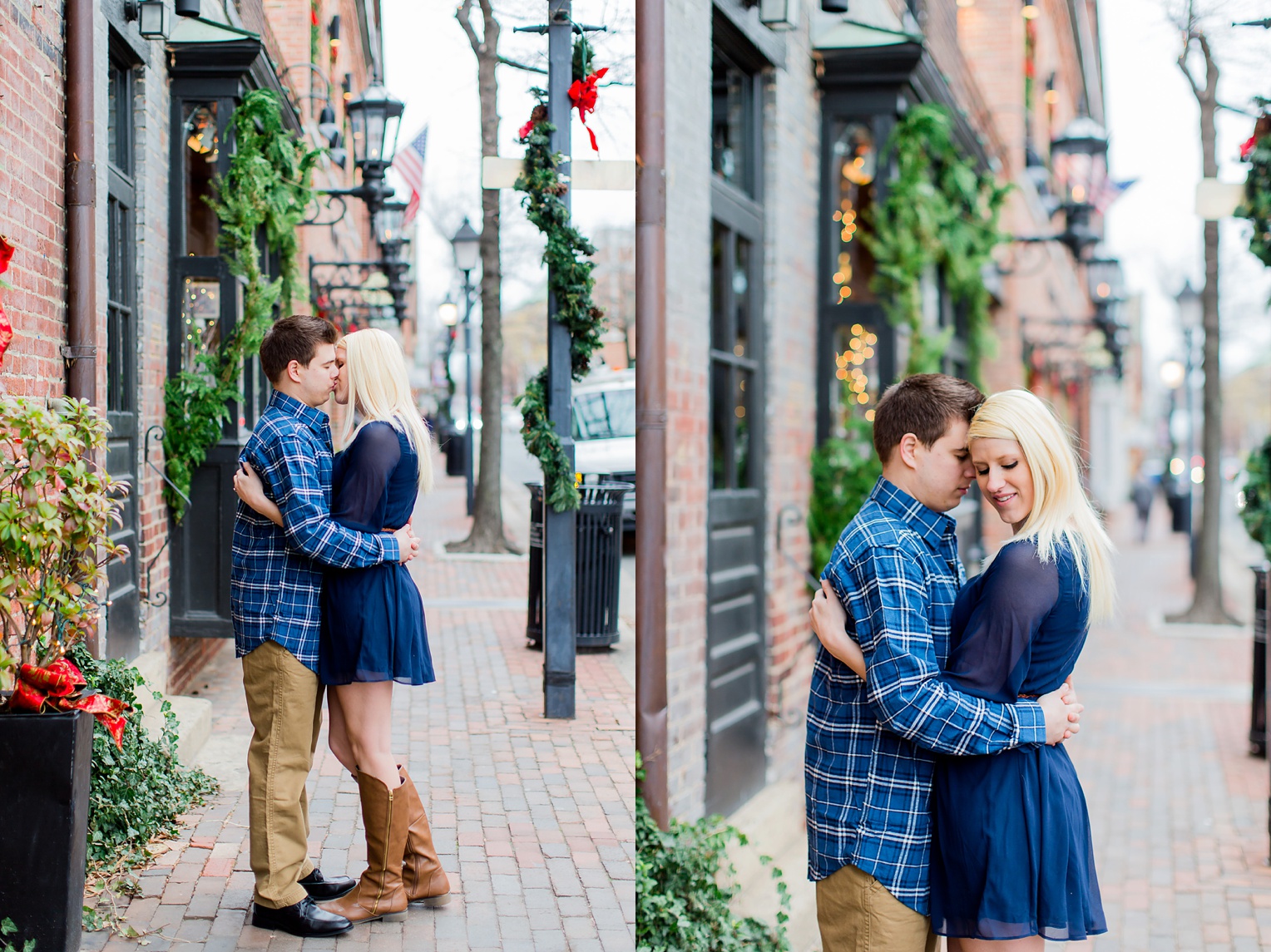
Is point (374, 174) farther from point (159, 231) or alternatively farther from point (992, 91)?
point (992, 91)

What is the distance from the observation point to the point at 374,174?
131 inches

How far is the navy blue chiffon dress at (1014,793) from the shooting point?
7.98ft

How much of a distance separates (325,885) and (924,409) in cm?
197

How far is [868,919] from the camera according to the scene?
2.56m

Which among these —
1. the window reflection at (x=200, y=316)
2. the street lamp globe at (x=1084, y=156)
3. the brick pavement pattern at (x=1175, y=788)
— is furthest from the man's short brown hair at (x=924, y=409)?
the street lamp globe at (x=1084, y=156)

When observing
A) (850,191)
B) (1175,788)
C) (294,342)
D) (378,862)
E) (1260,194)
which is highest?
(850,191)

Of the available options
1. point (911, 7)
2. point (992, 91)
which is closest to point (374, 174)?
point (911, 7)

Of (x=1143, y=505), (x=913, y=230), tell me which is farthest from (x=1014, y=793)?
(x=1143, y=505)

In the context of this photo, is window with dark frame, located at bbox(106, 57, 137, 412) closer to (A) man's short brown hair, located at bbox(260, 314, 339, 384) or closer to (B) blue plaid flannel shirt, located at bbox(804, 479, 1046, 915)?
(A) man's short brown hair, located at bbox(260, 314, 339, 384)

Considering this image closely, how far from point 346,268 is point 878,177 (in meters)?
5.06

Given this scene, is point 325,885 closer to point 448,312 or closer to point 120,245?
point 448,312

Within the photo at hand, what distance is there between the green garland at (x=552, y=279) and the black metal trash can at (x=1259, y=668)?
18.5 feet

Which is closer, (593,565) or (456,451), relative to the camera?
(456,451)

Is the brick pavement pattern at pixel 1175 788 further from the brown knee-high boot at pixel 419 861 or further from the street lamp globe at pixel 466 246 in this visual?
the street lamp globe at pixel 466 246
